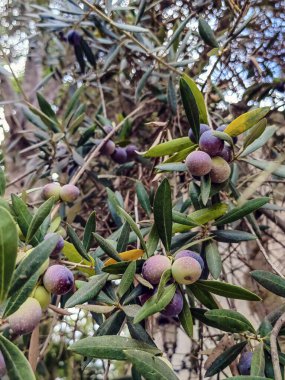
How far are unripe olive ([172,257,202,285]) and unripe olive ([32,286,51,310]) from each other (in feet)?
0.55

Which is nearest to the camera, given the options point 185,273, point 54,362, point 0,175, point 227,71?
point 185,273

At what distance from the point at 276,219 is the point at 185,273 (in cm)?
85

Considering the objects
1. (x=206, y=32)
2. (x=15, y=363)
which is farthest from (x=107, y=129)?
(x=15, y=363)

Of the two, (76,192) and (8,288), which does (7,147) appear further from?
(8,288)

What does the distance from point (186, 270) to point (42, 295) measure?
0.62 feet

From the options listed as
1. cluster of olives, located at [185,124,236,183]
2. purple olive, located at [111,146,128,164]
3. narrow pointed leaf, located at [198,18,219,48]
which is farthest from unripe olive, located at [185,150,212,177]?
purple olive, located at [111,146,128,164]

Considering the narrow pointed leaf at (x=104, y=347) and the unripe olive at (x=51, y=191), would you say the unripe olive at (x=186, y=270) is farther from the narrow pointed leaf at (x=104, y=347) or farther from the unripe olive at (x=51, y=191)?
the unripe olive at (x=51, y=191)

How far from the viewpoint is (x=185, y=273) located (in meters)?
0.61

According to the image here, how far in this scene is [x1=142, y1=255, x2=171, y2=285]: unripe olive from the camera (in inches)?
24.7

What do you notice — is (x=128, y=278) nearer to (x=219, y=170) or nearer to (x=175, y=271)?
(x=175, y=271)

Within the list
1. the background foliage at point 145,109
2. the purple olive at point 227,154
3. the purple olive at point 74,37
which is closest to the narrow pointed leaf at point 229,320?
the background foliage at point 145,109

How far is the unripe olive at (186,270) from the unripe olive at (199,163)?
156 millimetres

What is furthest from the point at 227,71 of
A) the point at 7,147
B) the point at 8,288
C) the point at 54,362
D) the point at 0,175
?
the point at 54,362

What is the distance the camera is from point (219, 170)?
29.1 inches
